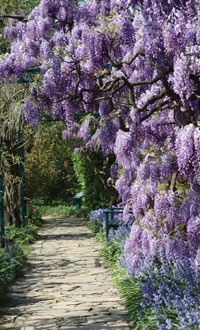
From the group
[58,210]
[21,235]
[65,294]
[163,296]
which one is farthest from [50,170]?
[163,296]

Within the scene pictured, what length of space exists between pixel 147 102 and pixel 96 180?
34.9 feet

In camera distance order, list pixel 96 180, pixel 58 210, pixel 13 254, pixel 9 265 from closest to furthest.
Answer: pixel 9 265 < pixel 13 254 < pixel 96 180 < pixel 58 210

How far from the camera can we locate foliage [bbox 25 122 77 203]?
69.5ft

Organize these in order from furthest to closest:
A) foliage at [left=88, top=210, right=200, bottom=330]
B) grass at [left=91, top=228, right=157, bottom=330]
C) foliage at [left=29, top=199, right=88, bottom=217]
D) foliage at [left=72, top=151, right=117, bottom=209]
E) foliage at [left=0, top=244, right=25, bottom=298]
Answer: foliage at [left=29, top=199, right=88, bottom=217], foliage at [left=72, top=151, right=117, bottom=209], foliage at [left=0, top=244, right=25, bottom=298], grass at [left=91, top=228, right=157, bottom=330], foliage at [left=88, top=210, right=200, bottom=330]

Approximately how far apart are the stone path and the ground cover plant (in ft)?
1.78

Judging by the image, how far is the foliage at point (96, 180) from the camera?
16.1 metres

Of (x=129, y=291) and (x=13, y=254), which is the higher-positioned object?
(x=13, y=254)

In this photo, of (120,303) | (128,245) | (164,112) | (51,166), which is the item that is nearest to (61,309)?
(120,303)

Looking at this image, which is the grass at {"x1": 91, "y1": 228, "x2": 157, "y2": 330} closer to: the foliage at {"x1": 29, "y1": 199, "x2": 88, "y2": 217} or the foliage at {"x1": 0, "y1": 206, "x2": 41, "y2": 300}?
the foliage at {"x1": 0, "y1": 206, "x2": 41, "y2": 300}

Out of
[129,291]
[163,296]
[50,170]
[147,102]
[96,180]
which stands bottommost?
[129,291]

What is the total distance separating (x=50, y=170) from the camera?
2150 cm

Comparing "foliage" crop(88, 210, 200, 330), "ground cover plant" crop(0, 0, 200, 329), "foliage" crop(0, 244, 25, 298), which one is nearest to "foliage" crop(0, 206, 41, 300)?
"foliage" crop(0, 244, 25, 298)

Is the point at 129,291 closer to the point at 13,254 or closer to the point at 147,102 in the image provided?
the point at 147,102

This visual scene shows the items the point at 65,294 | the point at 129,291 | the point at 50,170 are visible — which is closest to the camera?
the point at 129,291
